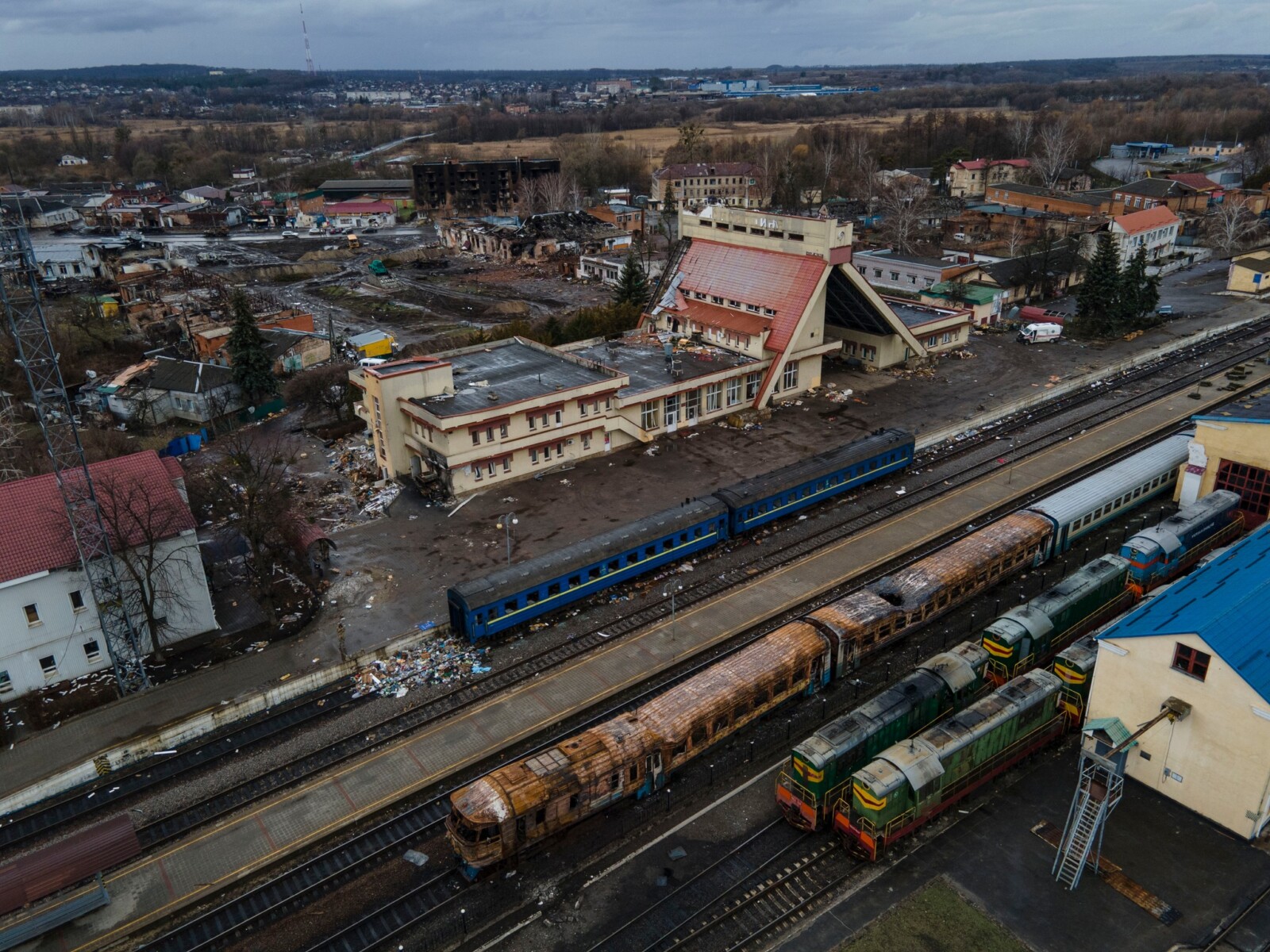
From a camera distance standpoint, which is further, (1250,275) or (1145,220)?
(1145,220)

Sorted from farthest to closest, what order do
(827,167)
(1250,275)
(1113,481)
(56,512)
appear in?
(827,167), (1250,275), (1113,481), (56,512)

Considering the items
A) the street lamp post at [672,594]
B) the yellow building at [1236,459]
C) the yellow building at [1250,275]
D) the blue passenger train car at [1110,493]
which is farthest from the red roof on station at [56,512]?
the yellow building at [1250,275]

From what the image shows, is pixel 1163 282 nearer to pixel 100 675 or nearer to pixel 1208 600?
pixel 1208 600

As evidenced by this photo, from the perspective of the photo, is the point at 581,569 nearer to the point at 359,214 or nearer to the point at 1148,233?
the point at 1148,233

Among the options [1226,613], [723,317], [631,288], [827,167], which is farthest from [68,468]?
[827,167]

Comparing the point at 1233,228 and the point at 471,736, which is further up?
the point at 1233,228

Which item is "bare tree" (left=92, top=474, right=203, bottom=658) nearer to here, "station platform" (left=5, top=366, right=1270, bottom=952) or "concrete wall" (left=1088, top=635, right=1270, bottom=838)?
"station platform" (left=5, top=366, right=1270, bottom=952)

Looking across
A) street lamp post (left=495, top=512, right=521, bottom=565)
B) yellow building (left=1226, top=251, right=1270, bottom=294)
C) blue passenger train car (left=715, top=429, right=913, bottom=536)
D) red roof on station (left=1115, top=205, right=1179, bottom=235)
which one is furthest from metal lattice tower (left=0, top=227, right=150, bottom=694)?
yellow building (left=1226, top=251, right=1270, bottom=294)
